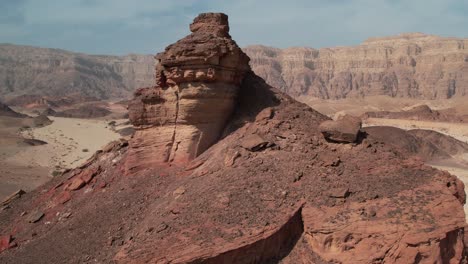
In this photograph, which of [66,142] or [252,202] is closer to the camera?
[252,202]

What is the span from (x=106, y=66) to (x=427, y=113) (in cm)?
14767

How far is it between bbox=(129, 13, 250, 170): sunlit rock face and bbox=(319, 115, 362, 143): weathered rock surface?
2.39m

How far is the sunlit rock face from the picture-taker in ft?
31.0

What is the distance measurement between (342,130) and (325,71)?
12505 cm

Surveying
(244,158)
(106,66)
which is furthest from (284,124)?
(106,66)

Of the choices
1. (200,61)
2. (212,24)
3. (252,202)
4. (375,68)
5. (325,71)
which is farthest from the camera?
(325,71)

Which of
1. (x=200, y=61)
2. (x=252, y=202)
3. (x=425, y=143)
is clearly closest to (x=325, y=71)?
(x=425, y=143)

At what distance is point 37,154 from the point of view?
35250 millimetres

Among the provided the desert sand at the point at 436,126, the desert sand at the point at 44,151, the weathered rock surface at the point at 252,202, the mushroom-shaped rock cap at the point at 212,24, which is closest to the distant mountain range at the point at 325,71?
the desert sand at the point at 436,126

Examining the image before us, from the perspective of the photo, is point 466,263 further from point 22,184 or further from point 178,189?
point 22,184

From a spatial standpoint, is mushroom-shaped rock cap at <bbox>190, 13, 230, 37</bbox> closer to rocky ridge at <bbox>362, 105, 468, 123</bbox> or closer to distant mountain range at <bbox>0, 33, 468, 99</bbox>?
rocky ridge at <bbox>362, 105, 468, 123</bbox>

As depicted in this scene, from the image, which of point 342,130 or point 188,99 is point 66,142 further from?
point 342,130

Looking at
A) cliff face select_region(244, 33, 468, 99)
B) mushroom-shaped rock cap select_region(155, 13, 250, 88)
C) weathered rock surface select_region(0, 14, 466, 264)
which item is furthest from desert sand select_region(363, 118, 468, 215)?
cliff face select_region(244, 33, 468, 99)

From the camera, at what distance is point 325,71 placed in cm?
13038
